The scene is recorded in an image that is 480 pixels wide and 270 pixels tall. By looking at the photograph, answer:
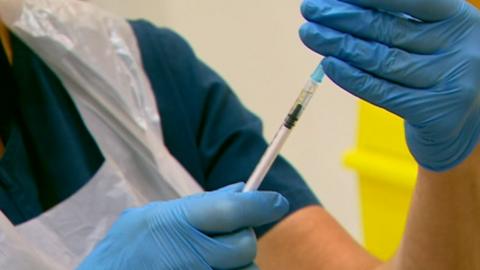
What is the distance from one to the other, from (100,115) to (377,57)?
0.38 meters

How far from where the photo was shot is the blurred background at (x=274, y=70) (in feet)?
4.70

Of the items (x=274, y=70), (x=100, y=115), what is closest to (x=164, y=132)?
(x=100, y=115)

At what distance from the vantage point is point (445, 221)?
76 centimetres

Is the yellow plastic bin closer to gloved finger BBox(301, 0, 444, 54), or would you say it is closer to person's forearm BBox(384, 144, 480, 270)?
person's forearm BBox(384, 144, 480, 270)

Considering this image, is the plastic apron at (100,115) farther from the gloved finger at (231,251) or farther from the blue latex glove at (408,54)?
the blue latex glove at (408,54)

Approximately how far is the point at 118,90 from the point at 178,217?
0.28 metres

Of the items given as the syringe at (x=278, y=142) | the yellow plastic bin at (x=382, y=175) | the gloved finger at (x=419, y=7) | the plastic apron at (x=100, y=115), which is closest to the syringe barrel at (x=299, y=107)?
the syringe at (x=278, y=142)

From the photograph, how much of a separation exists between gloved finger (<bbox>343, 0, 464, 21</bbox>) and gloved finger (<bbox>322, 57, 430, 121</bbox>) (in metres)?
0.05

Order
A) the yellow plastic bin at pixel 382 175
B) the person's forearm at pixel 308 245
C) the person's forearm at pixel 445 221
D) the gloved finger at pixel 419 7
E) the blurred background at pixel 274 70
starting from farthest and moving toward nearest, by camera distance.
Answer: the blurred background at pixel 274 70 < the yellow plastic bin at pixel 382 175 < the person's forearm at pixel 308 245 < the person's forearm at pixel 445 221 < the gloved finger at pixel 419 7

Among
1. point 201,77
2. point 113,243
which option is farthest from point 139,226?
point 201,77

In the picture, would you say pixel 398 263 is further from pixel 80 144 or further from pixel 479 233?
pixel 80 144

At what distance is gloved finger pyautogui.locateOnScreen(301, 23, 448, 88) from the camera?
580mm

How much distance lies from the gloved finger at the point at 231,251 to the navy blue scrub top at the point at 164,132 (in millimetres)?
254

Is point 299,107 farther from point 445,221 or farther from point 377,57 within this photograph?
point 445,221
